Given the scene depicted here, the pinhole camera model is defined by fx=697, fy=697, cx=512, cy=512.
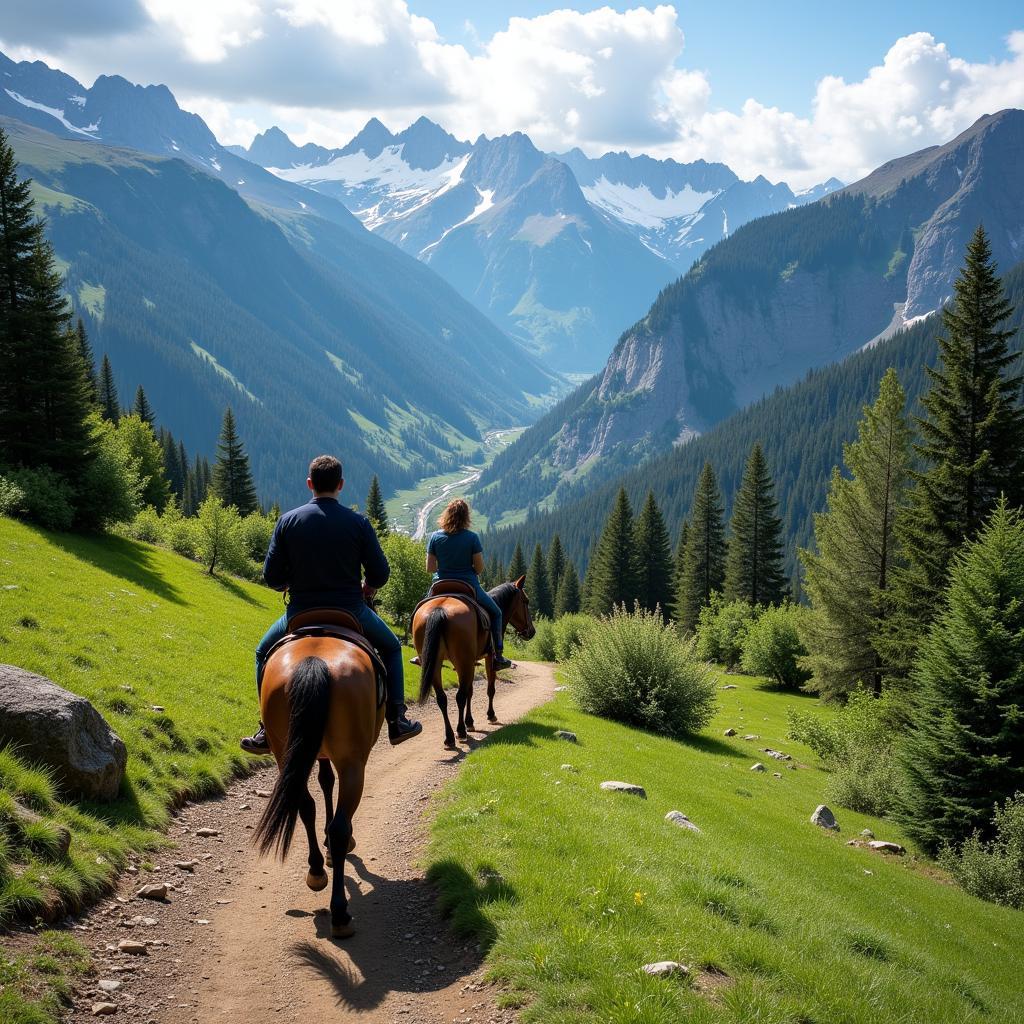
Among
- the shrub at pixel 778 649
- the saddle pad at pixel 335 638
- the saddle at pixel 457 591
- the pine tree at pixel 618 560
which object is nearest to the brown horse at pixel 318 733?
the saddle pad at pixel 335 638

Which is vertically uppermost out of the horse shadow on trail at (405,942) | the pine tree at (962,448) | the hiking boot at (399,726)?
the pine tree at (962,448)

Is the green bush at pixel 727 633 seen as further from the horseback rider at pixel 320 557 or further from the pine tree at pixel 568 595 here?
the horseback rider at pixel 320 557

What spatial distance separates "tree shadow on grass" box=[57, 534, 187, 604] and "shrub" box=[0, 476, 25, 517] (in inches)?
88.1

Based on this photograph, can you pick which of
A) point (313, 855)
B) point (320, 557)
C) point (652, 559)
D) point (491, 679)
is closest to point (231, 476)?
point (652, 559)

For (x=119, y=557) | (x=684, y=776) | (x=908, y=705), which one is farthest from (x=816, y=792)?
(x=119, y=557)

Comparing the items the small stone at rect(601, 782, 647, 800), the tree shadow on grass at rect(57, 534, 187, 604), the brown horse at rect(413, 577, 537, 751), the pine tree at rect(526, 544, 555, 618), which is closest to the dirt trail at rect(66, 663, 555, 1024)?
the brown horse at rect(413, 577, 537, 751)

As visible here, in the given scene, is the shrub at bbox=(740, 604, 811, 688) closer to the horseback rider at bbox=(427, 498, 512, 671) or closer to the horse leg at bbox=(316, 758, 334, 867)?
the horseback rider at bbox=(427, 498, 512, 671)

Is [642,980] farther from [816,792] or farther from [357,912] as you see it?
[816,792]

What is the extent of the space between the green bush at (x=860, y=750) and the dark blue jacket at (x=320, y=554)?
16.7m

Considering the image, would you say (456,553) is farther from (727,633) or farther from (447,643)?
(727,633)

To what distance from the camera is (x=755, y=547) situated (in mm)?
68625

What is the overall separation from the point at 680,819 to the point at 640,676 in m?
9.22

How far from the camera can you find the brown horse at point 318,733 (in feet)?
22.4

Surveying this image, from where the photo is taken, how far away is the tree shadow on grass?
28.8m
